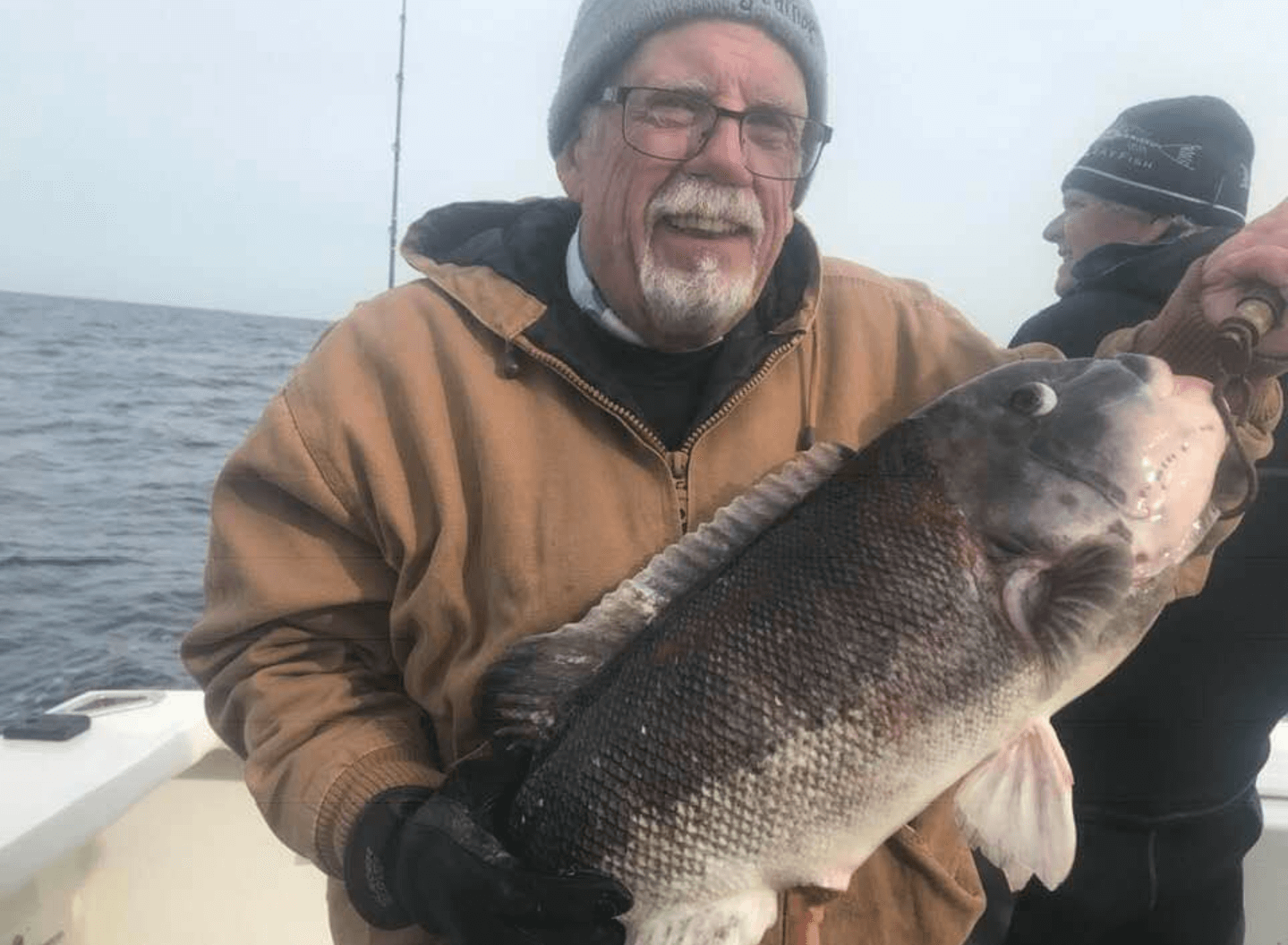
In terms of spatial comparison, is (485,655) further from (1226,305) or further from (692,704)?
(1226,305)

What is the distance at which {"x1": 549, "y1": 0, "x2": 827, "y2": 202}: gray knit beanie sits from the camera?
260 cm

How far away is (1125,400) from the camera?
6.97ft

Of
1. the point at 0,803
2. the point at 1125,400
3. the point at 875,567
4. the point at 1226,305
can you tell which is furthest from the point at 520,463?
the point at 0,803

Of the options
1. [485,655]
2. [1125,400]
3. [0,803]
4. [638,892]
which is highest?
[1125,400]

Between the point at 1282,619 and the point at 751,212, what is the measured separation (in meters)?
1.76

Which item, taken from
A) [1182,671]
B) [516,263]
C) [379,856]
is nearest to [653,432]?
[516,263]

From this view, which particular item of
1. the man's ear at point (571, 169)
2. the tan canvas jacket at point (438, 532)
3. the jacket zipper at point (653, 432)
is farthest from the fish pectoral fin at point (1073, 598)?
the man's ear at point (571, 169)

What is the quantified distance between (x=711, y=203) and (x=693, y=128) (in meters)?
0.19

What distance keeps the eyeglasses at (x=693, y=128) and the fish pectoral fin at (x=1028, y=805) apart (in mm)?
1318

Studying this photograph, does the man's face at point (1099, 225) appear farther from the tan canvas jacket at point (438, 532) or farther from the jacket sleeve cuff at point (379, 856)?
the jacket sleeve cuff at point (379, 856)

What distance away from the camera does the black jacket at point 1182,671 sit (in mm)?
2920

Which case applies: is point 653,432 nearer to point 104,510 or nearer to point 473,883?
point 473,883

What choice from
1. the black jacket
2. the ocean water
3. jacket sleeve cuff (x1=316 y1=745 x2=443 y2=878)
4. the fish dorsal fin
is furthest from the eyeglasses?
the ocean water

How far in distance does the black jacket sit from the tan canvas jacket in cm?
77
